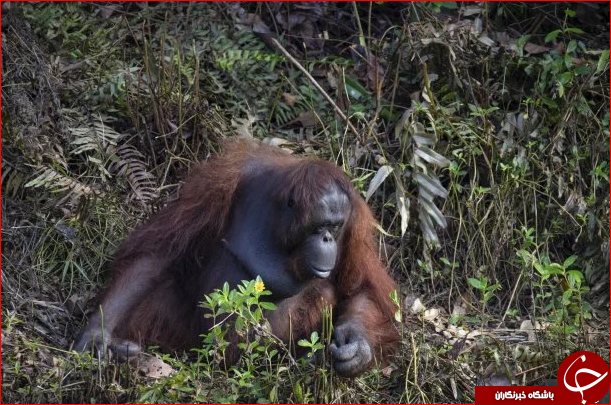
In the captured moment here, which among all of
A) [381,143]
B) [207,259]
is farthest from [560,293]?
[207,259]

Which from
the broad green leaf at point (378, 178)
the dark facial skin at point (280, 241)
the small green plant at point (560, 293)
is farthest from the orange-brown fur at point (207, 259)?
the small green plant at point (560, 293)

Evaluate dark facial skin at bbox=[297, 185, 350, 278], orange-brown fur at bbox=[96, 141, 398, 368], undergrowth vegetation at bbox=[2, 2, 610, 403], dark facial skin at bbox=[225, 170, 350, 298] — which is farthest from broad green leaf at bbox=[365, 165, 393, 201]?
dark facial skin at bbox=[297, 185, 350, 278]

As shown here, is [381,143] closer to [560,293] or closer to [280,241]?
[560,293]

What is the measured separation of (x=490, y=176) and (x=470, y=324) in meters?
0.79

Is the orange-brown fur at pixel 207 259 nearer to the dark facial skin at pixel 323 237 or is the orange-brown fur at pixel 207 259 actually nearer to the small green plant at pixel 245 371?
the dark facial skin at pixel 323 237

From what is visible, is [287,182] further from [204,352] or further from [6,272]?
[6,272]

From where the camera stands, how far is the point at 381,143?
19.2 ft

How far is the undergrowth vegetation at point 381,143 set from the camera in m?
4.81

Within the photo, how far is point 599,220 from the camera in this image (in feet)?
18.2

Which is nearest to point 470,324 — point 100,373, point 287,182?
point 287,182

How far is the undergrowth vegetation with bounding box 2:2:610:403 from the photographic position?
481 cm

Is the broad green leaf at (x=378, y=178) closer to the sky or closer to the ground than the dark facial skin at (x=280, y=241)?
closer to the ground

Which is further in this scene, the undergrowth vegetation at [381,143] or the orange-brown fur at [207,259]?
the undergrowth vegetation at [381,143]

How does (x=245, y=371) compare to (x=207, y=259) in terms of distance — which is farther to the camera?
(x=207, y=259)
